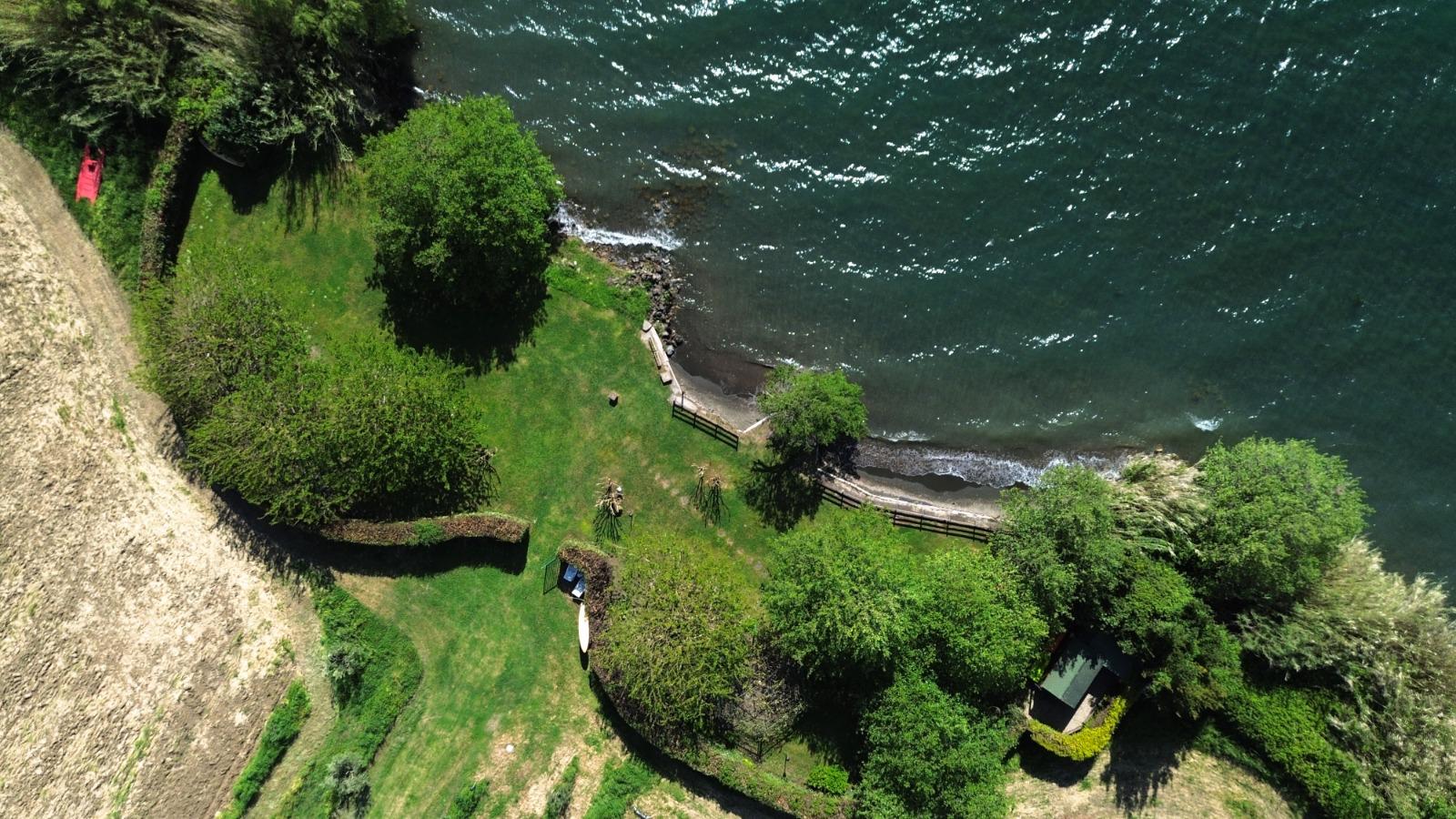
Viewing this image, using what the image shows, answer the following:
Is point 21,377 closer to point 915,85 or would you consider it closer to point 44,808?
point 44,808

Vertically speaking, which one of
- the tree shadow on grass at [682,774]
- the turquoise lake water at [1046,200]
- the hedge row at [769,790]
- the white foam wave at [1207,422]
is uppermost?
the turquoise lake water at [1046,200]

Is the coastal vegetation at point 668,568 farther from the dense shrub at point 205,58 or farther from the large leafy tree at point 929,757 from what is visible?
the dense shrub at point 205,58

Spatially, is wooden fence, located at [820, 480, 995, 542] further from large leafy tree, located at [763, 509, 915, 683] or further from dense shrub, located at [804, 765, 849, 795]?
dense shrub, located at [804, 765, 849, 795]

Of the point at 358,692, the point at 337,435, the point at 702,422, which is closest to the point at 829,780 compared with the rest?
the point at 702,422

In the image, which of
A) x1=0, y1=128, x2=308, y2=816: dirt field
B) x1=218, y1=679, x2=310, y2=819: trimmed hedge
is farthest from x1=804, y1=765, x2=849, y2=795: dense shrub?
x1=0, y1=128, x2=308, y2=816: dirt field

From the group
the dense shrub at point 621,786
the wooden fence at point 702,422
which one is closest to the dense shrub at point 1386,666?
the wooden fence at point 702,422

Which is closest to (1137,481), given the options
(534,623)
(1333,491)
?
(1333,491)
